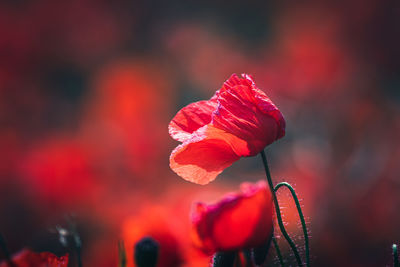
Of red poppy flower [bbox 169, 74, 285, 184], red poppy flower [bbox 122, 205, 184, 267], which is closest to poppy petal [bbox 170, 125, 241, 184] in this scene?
red poppy flower [bbox 169, 74, 285, 184]

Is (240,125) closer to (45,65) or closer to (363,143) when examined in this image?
(363,143)

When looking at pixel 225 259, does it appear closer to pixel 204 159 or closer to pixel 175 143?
pixel 204 159

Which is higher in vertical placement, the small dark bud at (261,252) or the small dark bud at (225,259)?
the small dark bud at (261,252)

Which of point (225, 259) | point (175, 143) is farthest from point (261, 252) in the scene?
point (175, 143)

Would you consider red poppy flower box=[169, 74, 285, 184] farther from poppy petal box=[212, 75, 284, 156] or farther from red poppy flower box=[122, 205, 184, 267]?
red poppy flower box=[122, 205, 184, 267]

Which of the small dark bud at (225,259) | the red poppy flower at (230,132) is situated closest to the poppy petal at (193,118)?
the red poppy flower at (230,132)

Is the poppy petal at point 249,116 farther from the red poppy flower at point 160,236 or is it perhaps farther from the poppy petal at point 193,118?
the red poppy flower at point 160,236
